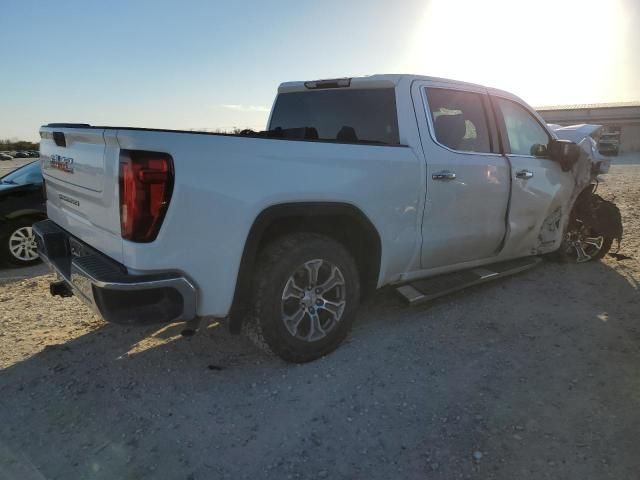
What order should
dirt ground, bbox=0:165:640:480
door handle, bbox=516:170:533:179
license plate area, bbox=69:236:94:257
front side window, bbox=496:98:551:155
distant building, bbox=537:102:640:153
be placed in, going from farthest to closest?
distant building, bbox=537:102:640:153 → front side window, bbox=496:98:551:155 → door handle, bbox=516:170:533:179 → license plate area, bbox=69:236:94:257 → dirt ground, bbox=0:165:640:480

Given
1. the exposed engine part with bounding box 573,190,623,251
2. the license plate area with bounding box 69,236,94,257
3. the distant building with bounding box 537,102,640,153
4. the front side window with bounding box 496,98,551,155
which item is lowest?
the exposed engine part with bounding box 573,190,623,251

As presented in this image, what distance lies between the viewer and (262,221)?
8.87 ft

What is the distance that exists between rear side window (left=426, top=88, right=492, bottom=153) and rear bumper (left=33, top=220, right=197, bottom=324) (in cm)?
232

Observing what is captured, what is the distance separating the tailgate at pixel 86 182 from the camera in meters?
2.46

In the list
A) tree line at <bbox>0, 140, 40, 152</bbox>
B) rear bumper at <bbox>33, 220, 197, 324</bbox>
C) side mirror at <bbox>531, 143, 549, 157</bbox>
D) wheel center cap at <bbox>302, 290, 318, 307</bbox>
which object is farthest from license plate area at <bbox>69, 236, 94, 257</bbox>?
tree line at <bbox>0, 140, 40, 152</bbox>

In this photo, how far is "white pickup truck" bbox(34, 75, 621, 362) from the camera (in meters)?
2.42

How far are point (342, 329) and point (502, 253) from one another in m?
2.04

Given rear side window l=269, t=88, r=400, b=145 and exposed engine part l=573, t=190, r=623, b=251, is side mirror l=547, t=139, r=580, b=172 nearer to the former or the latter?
exposed engine part l=573, t=190, r=623, b=251

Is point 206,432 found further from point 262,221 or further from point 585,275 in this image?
point 585,275

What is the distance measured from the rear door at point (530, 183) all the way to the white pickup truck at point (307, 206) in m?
0.02

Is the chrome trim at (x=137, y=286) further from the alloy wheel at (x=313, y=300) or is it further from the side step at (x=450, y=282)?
the side step at (x=450, y=282)

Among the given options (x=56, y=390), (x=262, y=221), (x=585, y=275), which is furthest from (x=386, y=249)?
(x=585, y=275)

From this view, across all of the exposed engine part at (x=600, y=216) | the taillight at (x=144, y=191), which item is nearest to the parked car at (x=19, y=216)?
the taillight at (x=144, y=191)

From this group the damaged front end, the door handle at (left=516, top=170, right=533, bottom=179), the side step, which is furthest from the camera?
the damaged front end
